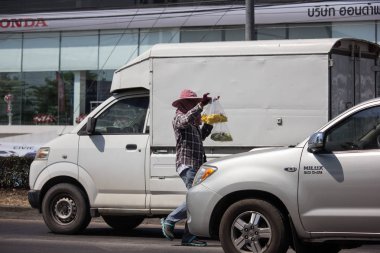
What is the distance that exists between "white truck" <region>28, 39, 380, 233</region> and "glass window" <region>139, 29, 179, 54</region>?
61.1 feet

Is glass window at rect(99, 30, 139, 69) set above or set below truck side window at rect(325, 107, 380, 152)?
above

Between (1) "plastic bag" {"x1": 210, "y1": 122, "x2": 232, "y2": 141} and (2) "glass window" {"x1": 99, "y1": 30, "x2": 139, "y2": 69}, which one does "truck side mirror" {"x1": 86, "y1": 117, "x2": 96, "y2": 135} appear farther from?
(2) "glass window" {"x1": 99, "y1": 30, "x2": 139, "y2": 69}

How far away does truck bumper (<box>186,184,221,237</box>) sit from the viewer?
701 centimetres

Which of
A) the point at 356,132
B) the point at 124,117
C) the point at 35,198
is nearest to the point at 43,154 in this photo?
the point at 35,198

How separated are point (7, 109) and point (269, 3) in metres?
14.0

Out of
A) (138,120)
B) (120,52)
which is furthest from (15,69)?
(138,120)

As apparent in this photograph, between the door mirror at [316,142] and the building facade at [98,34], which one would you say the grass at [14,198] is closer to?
the door mirror at [316,142]

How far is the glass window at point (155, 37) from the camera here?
2855 centimetres

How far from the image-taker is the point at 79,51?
30312mm

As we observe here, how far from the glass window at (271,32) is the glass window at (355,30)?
2089 mm

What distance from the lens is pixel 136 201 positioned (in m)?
9.58

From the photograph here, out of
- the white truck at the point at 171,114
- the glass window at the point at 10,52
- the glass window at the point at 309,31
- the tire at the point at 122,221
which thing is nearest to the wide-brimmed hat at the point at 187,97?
the white truck at the point at 171,114

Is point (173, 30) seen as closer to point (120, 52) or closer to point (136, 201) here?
point (120, 52)

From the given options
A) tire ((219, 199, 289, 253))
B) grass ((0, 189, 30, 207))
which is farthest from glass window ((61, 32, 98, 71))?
tire ((219, 199, 289, 253))
